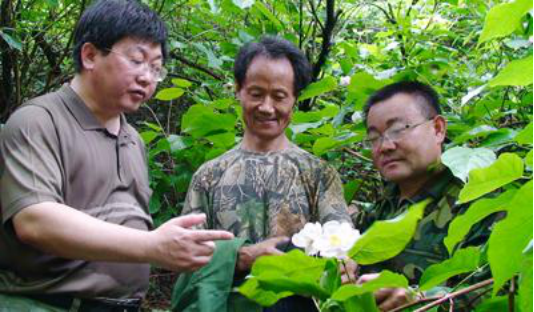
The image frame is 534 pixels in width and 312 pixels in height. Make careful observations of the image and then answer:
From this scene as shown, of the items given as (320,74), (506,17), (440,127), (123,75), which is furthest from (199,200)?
(506,17)

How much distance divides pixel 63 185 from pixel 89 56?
463 mm

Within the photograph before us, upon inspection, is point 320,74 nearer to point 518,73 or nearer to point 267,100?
point 267,100

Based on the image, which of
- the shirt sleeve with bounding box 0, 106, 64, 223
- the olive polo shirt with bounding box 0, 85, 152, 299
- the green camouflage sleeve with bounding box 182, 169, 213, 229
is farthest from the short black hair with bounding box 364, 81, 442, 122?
the shirt sleeve with bounding box 0, 106, 64, 223

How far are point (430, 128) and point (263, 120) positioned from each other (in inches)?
22.7

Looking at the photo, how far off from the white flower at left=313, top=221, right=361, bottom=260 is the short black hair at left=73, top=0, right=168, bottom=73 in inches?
44.9

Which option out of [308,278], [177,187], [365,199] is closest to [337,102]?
[365,199]

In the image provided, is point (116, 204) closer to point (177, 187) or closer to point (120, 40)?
point (120, 40)

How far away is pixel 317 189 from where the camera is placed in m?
2.19

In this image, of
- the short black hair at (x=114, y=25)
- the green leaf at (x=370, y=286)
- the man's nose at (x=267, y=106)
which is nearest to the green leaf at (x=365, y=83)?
the man's nose at (x=267, y=106)

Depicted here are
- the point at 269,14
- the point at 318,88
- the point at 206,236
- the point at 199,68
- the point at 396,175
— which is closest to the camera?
the point at 206,236

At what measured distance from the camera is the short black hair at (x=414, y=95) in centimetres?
221

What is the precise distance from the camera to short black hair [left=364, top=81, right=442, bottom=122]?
221 cm

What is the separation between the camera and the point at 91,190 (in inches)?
73.0

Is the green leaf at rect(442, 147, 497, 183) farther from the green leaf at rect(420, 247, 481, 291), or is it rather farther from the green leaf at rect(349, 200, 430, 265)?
the green leaf at rect(349, 200, 430, 265)
